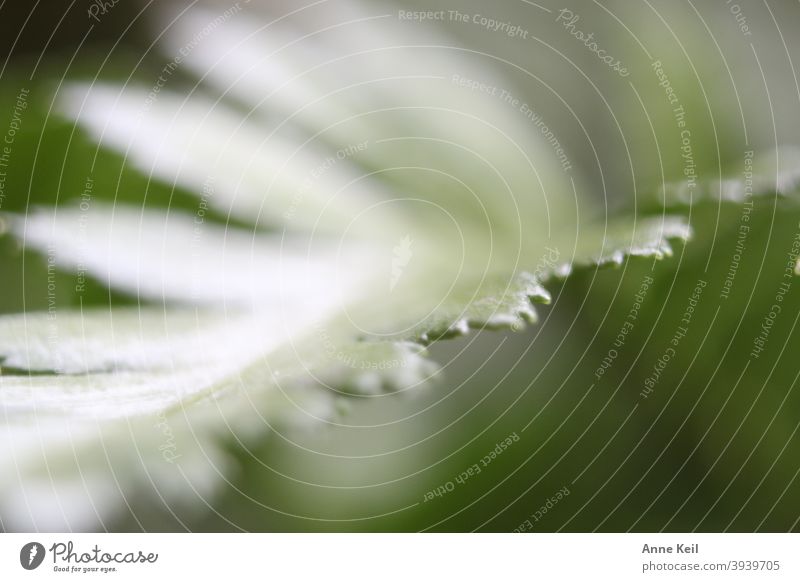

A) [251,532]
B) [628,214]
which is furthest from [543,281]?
[251,532]

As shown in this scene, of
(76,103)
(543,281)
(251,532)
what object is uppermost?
(76,103)

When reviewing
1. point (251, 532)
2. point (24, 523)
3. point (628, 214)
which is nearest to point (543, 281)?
point (628, 214)

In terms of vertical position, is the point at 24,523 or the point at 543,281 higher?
the point at 543,281

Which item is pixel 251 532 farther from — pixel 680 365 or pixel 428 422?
pixel 680 365
